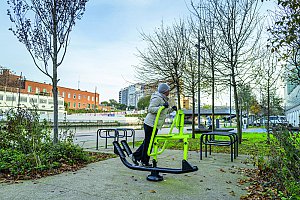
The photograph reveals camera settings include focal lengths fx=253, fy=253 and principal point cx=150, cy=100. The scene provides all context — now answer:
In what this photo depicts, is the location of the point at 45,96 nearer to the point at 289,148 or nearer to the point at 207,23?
the point at 207,23

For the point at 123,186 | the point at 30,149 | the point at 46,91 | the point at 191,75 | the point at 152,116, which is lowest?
the point at 123,186

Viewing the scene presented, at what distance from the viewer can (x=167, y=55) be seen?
43.1 feet

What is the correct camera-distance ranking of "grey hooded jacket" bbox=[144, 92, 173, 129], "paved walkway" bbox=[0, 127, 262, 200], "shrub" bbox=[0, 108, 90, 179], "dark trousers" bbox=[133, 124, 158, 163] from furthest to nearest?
"shrub" bbox=[0, 108, 90, 179] → "dark trousers" bbox=[133, 124, 158, 163] → "grey hooded jacket" bbox=[144, 92, 173, 129] → "paved walkway" bbox=[0, 127, 262, 200]

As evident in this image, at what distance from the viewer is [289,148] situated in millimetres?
3594

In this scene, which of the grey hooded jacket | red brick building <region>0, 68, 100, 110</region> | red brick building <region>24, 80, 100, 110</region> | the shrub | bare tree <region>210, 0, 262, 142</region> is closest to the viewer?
the grey hooded jacket

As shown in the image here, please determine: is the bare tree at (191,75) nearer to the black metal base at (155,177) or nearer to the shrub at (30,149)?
the shrub at (30,149)

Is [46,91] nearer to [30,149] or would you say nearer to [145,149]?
[30,149]

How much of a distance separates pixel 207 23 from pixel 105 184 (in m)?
9.83

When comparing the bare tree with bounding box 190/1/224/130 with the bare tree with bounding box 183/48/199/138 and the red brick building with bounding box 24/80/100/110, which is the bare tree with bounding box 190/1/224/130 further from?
the red brick building with bounding box 24/80/100/110

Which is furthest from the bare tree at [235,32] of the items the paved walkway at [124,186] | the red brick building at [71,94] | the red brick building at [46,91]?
the red brick building at [71,94]

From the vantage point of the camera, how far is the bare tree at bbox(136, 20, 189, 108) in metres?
13.1

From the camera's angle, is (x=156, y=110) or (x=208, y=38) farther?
(x=208, y=38)

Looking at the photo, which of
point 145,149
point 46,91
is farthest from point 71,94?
point 145,149

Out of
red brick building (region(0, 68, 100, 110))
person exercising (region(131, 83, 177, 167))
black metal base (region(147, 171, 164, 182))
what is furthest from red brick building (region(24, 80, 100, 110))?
black metal base (region(147, 171, 164, 182))
